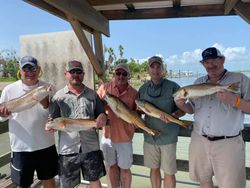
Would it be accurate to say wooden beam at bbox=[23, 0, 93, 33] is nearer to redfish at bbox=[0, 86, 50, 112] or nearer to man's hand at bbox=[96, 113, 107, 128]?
redfish at bbox=[0, 86, 50, 112]

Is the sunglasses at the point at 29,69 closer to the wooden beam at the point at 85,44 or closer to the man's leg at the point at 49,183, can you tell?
the wooden beam at the point at 85,44

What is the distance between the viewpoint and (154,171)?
3316mm

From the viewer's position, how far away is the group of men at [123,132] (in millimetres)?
2725

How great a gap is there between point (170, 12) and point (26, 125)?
2497 mm

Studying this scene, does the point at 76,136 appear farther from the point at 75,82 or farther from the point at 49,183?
the point at 49,183

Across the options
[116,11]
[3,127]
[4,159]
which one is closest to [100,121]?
[3,127]

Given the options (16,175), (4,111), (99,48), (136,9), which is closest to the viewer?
(4,111)

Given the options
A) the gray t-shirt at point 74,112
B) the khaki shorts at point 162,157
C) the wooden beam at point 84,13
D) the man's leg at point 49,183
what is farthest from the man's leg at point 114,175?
the wooden beam at point 84,13

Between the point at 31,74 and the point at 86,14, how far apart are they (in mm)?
1243

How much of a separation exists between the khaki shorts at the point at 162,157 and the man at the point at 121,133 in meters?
0.22

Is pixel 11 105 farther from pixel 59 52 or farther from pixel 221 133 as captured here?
pixel 59 52

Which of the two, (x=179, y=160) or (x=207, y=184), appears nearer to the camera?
(x=207, y=184)

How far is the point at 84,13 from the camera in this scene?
373 centimetres

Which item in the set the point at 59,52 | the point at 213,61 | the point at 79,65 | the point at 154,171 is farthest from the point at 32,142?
the point at 59,52
